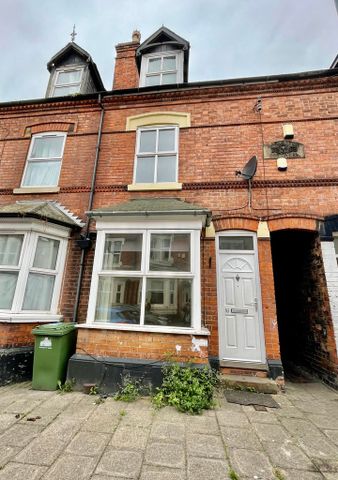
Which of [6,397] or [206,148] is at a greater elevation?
[206,148]

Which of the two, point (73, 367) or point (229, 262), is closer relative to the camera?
point (73, 367)

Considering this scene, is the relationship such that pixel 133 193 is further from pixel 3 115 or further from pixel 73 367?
pixel 3 115

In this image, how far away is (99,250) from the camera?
4812mm

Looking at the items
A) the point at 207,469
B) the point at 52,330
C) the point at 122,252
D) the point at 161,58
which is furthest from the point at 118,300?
the point at 161,58

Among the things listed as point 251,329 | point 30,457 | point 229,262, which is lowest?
point 30,457

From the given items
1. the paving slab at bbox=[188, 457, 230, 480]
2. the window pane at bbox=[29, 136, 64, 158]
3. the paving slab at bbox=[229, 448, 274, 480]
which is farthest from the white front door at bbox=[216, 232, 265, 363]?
the window pane at bbox=[29, 136, 64, 158]

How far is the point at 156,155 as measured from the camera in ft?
20.9

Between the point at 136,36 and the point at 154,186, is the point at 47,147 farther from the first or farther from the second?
the point at 136,36

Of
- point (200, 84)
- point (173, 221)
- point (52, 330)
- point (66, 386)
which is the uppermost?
point (200, 84)

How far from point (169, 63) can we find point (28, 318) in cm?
822

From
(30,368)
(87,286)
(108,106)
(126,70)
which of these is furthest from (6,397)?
(126,70)

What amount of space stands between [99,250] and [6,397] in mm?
2734

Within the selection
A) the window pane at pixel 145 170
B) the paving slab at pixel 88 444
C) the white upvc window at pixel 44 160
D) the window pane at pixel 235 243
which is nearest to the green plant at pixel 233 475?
the paving slab at pixel 88 444

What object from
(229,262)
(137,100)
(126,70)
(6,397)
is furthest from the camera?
(126,70)
